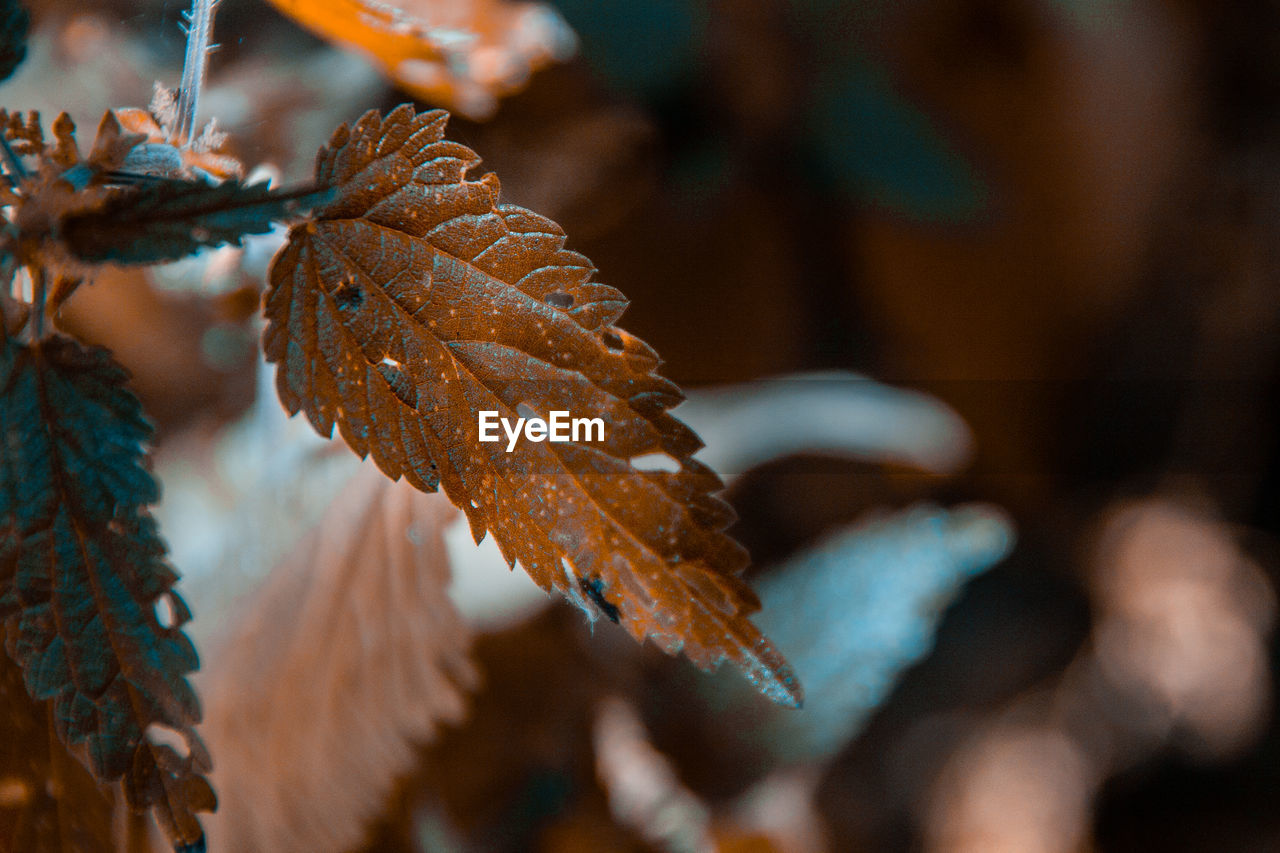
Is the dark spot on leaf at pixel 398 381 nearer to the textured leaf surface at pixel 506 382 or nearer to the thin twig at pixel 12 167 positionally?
the textured leaf surface at pixel 506 382

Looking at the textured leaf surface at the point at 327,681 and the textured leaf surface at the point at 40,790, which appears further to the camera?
the textured leaf surface at the point at 327,681

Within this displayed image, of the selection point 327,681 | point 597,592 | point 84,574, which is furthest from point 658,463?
point 327,681

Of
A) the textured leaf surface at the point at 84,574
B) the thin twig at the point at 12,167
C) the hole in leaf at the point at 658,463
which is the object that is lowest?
the hole in leaf at the point at 658,463

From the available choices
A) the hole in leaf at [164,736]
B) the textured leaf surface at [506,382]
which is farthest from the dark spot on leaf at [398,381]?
the hole in leaf at [164,736]

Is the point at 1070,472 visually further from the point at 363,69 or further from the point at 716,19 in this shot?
the point at 363,69

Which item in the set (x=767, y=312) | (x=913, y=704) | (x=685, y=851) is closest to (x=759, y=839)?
(x=685, y=851)

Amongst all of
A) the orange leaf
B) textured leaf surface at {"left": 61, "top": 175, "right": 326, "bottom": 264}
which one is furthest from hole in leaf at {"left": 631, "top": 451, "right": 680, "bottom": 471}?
the orange leaf

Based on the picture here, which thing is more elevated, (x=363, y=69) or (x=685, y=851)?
(x=363, y=69)

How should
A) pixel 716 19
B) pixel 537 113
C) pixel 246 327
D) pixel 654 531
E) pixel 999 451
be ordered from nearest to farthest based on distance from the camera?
pixel 654 531, pixel 246 327, pixel 537 113, pixel 716 19, pixel 999 451
